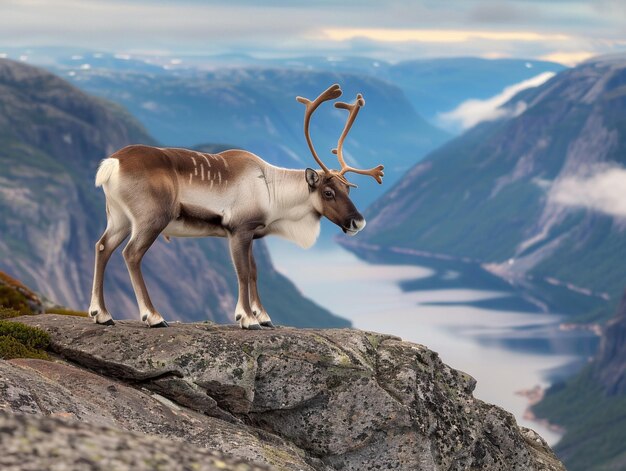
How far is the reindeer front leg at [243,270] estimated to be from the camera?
30641mm

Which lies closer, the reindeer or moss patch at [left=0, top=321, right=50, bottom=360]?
moss patch at [left=0, top=321, right=50, bottom=360]

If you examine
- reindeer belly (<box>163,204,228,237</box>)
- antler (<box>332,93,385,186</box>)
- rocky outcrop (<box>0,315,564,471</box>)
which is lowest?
rocky outcrop (<box>0,315,564,471</box>)

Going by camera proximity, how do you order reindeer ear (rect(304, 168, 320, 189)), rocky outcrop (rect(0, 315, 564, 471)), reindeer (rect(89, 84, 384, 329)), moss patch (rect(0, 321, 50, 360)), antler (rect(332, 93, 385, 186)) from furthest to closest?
antler (rect(332, 93, 385, 186)) → reindeer ear (rect(304, 168, 320, 189)) → reindeer (rect(89, 84, 384, 329)) → moss patch (rect(0, 321, 50, 360)) → rocky outcrop (rect(0, 315, 564, 471))

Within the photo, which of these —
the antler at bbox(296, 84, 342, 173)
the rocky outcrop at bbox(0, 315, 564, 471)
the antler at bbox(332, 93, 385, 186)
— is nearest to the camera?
the rocky outcrop at bbox(0, 315, 564, 471)

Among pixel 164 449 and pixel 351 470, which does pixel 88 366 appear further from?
pixel 164 449

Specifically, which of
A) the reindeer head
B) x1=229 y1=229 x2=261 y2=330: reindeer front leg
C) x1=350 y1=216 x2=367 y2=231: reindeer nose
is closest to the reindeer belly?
x1=229 y1=229 x2=261 y2=330: reindeer front leg

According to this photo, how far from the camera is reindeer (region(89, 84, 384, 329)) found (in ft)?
95.2

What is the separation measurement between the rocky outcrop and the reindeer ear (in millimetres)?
4642

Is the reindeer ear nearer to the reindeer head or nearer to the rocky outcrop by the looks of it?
the reindeer head

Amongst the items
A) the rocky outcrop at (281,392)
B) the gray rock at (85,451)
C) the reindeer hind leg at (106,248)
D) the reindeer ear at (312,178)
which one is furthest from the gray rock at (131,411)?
the gray rock at (85,451)

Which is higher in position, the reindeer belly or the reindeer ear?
the reindeer ear

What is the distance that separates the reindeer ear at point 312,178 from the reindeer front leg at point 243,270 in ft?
7.99

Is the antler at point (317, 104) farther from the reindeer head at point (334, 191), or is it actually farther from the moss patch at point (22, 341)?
the moss patch at point (22, 341)

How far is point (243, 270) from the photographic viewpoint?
3064 centimetres
